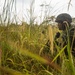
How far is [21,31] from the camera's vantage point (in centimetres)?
283

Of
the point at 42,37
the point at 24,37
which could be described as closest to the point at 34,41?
the point at 24,37

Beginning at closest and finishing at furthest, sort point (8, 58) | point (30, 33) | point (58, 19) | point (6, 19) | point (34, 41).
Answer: point (8, 58) < point (6, 19) < point (34, 41) < point (30, 33) < point (58, 19)

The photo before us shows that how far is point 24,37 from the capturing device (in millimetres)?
2688

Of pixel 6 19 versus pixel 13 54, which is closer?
pixel 13 54

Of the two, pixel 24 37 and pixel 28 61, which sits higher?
pixel 24 37

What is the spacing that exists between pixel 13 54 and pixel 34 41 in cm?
45

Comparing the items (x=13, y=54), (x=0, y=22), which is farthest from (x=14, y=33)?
(x=13, y=54)

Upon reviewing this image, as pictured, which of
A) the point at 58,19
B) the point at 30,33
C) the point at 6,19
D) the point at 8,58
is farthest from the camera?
the point at 58,19

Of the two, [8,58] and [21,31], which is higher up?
[21,31]

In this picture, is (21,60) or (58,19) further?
(58,19)

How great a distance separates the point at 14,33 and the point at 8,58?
1.77 feet

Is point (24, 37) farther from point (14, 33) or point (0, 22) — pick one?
point (0, 22)

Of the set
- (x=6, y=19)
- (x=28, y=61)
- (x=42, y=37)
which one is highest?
(x=6, y=19)

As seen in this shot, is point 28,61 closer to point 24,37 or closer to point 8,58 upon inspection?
point 8,58
